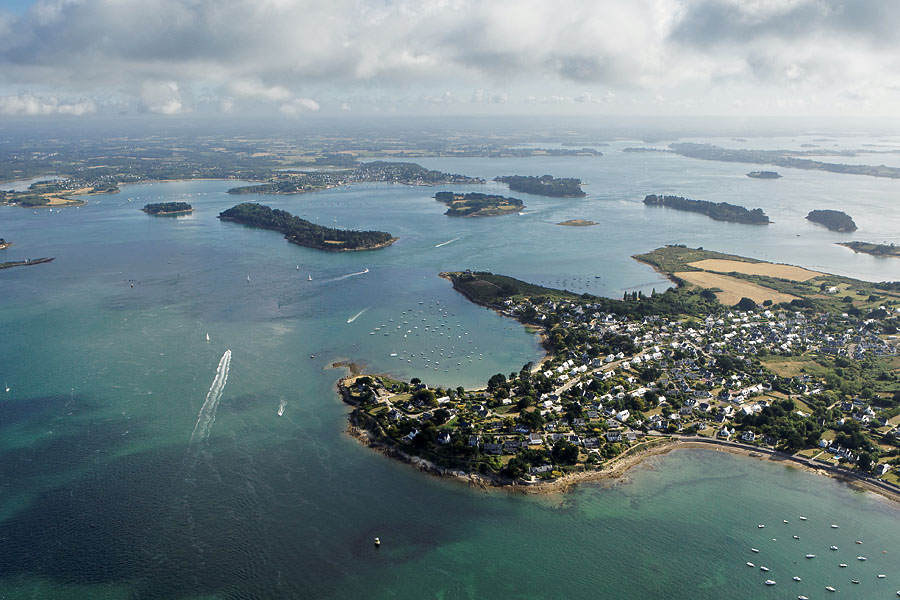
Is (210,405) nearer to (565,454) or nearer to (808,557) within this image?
(565,454)

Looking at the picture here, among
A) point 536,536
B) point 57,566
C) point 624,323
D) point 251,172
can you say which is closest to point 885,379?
point 624,323

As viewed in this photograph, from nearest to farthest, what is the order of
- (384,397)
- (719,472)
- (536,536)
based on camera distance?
1. (536,536)
2. (719,472)
3. (384,397)

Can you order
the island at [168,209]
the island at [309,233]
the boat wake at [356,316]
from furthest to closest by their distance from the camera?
the island at [168,209], the island at [309,233], the boat wake at [356,316]

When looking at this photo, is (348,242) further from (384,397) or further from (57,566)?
(57,566)

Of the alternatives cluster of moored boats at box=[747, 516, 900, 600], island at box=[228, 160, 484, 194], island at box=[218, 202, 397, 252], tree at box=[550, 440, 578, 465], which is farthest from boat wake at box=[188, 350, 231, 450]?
island at box=[228, 160, 484, 194]

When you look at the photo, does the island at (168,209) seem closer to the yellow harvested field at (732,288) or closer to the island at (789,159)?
the yellow harvested field at (732,288)

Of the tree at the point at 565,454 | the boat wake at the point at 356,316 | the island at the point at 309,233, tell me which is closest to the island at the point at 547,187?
the island at the point at 309,233

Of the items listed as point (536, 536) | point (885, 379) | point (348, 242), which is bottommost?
point (536, 536)
